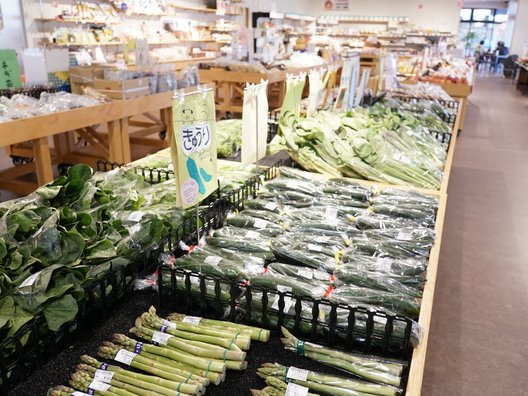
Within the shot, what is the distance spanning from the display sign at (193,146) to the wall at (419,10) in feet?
53.5

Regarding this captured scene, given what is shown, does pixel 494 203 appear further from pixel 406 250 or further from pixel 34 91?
pixel 34 91

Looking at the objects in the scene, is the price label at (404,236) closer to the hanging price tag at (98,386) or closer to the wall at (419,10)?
the hanging price tag at (98,386)

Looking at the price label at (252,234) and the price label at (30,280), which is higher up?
the price label at (30,280)

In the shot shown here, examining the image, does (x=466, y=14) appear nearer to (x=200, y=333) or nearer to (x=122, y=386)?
(x=200, y=333)

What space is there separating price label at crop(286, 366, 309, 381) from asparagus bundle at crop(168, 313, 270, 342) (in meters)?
0.15

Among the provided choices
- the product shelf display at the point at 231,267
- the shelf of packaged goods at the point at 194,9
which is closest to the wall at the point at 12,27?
the shelf of packaged goods at the point at 194,9

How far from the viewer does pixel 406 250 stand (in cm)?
169

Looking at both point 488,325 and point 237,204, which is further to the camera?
point 488,325

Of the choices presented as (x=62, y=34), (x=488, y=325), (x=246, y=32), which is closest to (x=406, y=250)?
(x=488, y=325)

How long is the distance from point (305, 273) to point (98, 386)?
2.28 ft

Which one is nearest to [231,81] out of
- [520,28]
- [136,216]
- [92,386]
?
[136,216]

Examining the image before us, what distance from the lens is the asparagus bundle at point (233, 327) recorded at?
4.25ft

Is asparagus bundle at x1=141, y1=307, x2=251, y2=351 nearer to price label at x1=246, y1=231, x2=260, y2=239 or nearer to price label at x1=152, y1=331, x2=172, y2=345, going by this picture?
price label at x1=152, y1=331, x2=172, y2=345

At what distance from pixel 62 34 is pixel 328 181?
7.43 meters
